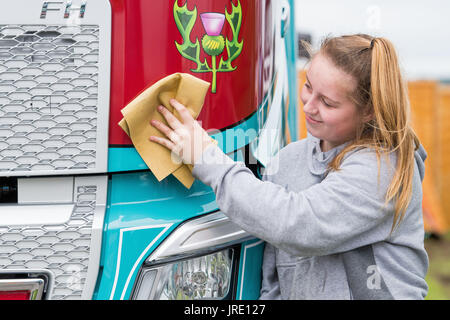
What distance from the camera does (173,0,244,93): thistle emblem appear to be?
168cm

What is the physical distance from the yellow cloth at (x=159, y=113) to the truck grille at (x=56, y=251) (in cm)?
28

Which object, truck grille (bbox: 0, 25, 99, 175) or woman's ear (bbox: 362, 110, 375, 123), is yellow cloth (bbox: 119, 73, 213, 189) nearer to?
truck grille (bbox: 0, 25, 99, 175)

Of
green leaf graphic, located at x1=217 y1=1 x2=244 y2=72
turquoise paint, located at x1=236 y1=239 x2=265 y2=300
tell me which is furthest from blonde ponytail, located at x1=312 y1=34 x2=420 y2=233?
turquoise paint, located at x1=236 y1=239 x2=265 y2=300

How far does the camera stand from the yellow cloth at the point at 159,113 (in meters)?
1.62

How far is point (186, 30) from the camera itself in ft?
5.51

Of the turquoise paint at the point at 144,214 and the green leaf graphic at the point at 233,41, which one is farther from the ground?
the green leaf graphic at the point at 233,41

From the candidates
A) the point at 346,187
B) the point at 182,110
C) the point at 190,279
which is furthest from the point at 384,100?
the point at 190,279

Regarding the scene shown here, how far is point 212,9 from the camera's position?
1.70 meters

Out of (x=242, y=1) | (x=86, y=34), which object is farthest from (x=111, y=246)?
(x=242, y=1)

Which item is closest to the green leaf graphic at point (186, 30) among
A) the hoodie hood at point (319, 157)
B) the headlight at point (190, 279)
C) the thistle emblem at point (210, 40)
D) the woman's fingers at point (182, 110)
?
the thistle emblem at point (210, 40)

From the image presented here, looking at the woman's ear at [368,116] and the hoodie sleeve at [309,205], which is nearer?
the hoodie sleeve at [309,205]

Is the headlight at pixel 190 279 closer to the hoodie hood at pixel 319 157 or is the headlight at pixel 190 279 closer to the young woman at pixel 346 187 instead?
the young woman at pixel 346 187

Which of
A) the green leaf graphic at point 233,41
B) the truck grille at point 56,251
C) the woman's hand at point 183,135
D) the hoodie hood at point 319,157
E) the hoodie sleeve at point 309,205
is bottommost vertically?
the truck grille at point 56,251

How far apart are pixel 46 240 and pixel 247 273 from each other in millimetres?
673
